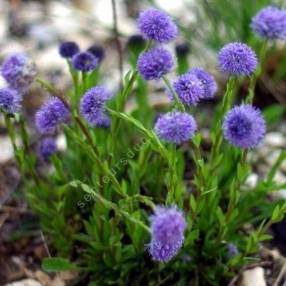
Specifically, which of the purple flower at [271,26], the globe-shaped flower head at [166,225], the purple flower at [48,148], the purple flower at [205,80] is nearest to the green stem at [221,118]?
the purple flower at [205,80]

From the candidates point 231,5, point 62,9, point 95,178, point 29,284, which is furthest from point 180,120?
point 62,9

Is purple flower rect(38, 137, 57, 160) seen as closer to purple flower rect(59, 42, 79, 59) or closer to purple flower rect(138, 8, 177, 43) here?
purple flower rect(59, 42, 79, 59)

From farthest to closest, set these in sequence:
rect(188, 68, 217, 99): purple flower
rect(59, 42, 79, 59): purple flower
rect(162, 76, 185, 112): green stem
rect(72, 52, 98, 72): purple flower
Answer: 1. rect(59, 42, 79, 59): purple flower
2. rect(72, 52, 98, 72): purple flower
3. rect(188, 68, 217, 99): purple flower
4. rect(162, 76, 185, 112): green stem

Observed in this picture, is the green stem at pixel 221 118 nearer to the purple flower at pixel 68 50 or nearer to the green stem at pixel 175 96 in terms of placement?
the green stem at pixel 175 96

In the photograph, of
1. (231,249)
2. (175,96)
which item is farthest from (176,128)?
(231,249)

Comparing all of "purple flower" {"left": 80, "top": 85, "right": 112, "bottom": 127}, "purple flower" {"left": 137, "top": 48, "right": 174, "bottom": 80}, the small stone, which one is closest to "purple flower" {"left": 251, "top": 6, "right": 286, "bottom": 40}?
"purple flower" {"left": 137, "top": 48, "right": 174, "bottom": 80}

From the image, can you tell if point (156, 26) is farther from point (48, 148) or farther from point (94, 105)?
point (48, 148)
